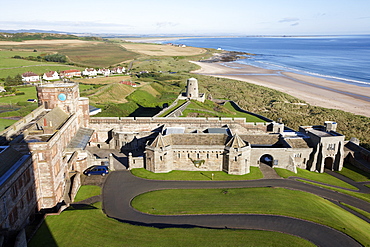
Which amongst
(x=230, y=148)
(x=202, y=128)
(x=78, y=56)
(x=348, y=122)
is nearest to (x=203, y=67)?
(x=78, y=56)

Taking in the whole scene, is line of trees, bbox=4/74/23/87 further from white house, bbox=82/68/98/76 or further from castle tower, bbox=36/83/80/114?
castle tower, bbox=36/83/80/114

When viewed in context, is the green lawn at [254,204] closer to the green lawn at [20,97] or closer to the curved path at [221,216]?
the curved path at [221,216]

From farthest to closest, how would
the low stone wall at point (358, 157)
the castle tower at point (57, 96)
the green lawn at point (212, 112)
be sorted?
1. the green lawn at point (212, 112)
2. the low stone wall at point (358, 157)
3. the castle tower at point (57, 96)

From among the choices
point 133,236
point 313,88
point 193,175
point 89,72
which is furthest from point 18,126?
point 313,88

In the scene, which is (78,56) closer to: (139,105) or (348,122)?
(139,105)

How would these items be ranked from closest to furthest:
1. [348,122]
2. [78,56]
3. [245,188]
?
[245,188] < [348,122] < [78,56]

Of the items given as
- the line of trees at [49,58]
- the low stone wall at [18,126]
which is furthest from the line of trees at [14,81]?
the low stone wall at [18,126]

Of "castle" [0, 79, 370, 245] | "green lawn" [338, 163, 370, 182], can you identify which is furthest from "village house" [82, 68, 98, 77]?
"green lawn" [338, 163, 370, 182]
